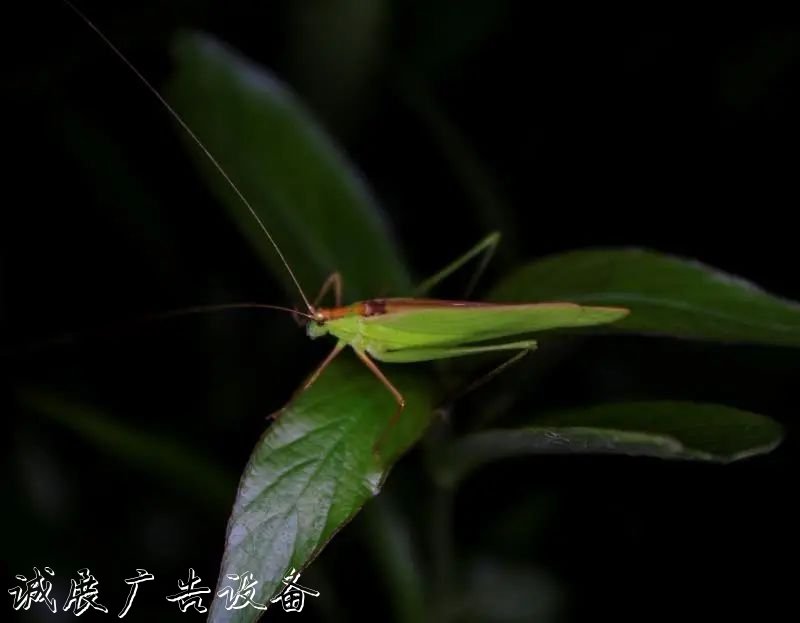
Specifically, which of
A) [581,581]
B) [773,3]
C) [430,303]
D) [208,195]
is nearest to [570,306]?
[430,303]

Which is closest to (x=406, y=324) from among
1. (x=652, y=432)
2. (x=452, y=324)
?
(x=452, y=324)

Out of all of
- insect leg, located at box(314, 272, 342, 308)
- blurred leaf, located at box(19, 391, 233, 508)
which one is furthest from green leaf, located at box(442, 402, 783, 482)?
blurred leaf, located at box(19, 391, 233, 508)

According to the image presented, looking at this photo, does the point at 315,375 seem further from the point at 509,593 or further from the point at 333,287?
the point at 509,593

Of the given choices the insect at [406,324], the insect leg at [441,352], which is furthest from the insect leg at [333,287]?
the insect leg at [441,352]

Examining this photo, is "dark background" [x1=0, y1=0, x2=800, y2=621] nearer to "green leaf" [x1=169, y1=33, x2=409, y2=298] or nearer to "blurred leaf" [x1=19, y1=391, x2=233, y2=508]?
"blurred leaf" [x1=19, y1=391, x2=233, y2=508]

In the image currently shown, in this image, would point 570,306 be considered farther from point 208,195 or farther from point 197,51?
point 208,195
